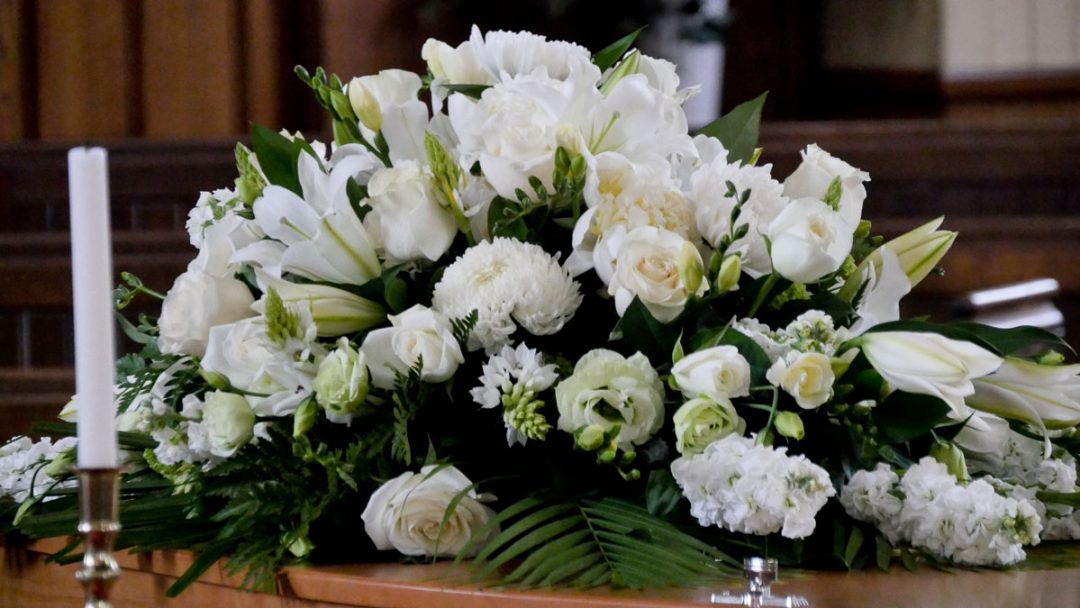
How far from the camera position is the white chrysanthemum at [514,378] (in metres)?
0.87

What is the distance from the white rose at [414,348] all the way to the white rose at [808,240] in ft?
0.72

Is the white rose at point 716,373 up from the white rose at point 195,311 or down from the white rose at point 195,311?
down

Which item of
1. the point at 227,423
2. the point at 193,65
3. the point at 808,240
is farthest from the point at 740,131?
the point at 193,65

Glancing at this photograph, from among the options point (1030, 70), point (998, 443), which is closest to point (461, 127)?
point (998, 443)

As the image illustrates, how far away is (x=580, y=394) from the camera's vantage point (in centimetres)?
86

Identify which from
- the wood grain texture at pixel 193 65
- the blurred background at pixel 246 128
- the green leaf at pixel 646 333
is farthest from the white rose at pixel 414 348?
the wood grain texture at pixel 193 65

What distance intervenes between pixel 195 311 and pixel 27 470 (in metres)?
0.21

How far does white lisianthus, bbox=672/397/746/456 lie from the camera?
0.84m

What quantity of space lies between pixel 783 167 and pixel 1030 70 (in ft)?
2.99

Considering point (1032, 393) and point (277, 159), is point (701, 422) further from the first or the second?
point (277, 159)

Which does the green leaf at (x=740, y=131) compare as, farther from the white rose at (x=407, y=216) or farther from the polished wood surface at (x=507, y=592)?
the polished wood surface at (x=507, y=592)

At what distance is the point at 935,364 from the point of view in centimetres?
84

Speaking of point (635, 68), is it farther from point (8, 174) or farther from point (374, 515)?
point (8, 174)

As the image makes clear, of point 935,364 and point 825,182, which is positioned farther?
point 825,182
